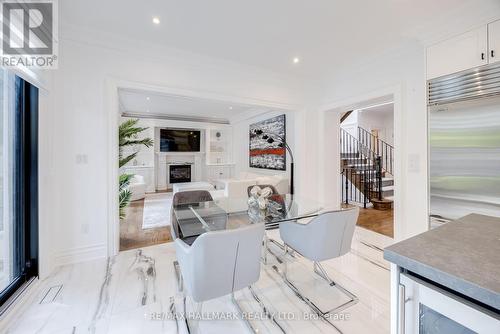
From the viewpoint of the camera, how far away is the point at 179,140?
8047 millimetres

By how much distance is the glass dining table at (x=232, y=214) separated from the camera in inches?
80.2

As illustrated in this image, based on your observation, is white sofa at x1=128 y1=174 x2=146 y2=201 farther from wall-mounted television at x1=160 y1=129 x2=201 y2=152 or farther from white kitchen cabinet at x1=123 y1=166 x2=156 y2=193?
wall-mounted television at x1=160 y1=129 x2=201 y2=152

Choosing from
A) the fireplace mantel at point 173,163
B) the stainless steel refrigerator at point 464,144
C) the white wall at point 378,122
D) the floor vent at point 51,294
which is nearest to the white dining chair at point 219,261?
the floor vent at point 51,294

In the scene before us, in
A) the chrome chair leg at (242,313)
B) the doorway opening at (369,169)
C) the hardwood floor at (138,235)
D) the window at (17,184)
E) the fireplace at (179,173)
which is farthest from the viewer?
the fireplace at (179,173)

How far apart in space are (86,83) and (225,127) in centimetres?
587

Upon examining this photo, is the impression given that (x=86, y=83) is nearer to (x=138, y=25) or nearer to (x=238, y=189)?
(x=138, y=25)

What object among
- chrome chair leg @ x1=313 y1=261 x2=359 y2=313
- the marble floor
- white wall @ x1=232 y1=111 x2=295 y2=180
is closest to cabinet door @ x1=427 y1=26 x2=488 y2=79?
the marble floor

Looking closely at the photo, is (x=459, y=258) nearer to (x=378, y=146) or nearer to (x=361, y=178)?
(x=361, y=178)

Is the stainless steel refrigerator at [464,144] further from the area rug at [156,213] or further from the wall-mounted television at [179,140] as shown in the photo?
the wall-mounted television at [179,140]

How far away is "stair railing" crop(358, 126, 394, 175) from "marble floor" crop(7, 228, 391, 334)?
19.2 ft

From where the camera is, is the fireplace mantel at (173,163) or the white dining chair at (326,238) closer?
the white dining chair at (326,238)

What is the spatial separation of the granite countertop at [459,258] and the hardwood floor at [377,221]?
8.86 ft

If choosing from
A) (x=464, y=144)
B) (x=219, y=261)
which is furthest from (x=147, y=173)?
(x=464, y=144)

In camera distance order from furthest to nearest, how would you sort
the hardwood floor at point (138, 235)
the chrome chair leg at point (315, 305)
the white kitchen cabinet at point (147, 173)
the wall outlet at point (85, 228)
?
the white kitchen cabinet at point (147, 173)
the hardwood floor at point (138, 235)
the wall outlet at point (85, 228)
the chrome chair leg at point (315, 305)
